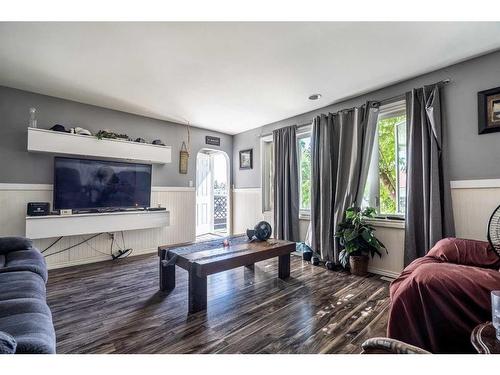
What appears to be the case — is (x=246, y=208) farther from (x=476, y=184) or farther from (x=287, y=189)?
(x=476, y=184)

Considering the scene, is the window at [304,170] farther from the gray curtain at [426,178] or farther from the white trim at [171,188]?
the white trim at [171,188]

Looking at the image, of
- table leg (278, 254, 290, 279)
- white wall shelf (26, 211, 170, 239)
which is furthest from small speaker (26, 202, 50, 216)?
table leg (278, 254, 290, 279)

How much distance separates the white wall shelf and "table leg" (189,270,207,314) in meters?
1.88

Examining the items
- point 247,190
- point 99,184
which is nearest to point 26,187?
point 99,184

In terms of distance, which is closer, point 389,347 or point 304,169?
point 389,347

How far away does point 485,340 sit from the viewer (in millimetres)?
858

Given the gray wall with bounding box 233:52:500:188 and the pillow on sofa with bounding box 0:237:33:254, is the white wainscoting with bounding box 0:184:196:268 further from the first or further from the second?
the gray wall with bounding box 233:52:500:188

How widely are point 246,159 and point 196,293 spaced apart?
124 inches

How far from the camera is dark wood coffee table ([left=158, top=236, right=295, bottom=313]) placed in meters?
1.97

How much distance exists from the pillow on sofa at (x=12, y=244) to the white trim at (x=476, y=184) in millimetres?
4045

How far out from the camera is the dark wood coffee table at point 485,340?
80 cm
